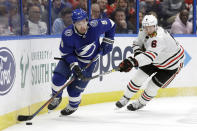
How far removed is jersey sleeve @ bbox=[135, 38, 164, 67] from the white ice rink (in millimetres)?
611

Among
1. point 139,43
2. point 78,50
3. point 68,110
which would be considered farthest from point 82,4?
point 68,110

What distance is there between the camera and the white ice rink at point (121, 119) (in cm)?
482

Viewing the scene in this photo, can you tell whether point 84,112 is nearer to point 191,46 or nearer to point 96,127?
point 96,127

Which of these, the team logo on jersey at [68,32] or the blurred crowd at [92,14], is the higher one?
the blurred crowd at [92,14]

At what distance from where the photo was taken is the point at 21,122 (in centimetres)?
502

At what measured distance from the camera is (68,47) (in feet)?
16.7

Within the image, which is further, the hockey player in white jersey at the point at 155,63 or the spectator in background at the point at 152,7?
the spectator in background at the point at 152,7

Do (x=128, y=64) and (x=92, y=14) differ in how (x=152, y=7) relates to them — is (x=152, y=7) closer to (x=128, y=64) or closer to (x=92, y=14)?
(x=92, y=14)

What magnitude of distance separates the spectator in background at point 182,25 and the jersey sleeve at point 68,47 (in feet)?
8.80

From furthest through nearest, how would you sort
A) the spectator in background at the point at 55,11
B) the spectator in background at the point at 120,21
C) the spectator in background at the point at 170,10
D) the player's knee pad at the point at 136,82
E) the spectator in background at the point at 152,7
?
the spectator in background at the point at 170,10 → the spectator in background at the point at 152,7 → the spectator in background at the point at 120,21 → the spectator in background at the point at 55,11 → the player's knee pad at the point at 136,82

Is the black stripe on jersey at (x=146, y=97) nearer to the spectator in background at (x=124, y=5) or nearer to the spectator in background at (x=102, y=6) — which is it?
the spectator in background at (x=102, y=6)

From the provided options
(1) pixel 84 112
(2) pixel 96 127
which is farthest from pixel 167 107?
(2) pixel 96 127

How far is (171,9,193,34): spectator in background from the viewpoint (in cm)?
743

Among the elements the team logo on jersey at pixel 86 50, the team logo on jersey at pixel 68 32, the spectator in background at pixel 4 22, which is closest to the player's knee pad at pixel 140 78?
the team logo on jersey at pixel 86 50
